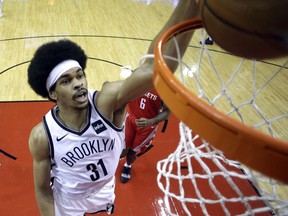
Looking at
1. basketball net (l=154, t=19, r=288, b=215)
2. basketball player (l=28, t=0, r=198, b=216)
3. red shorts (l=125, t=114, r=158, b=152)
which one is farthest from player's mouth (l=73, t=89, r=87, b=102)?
red shorts (l=125, t=114, r=158, b=152)

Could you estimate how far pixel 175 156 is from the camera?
138 cm

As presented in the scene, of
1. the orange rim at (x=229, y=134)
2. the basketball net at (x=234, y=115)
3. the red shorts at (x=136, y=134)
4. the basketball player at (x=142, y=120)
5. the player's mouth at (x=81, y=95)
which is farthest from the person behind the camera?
the red shorts at (x=136, y=134)

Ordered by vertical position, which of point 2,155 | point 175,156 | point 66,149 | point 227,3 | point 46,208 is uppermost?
point 227,3

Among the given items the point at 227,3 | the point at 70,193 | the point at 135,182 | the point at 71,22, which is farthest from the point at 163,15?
the point at 227,3

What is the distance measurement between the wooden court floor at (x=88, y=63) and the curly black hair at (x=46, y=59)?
1.04 metres

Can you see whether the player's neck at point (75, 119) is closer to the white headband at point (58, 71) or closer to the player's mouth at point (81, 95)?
the player's mouth at point (81, 95)

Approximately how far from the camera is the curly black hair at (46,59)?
1.73 metres

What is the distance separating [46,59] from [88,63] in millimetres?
3210

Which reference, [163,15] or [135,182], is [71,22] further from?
[135,182]

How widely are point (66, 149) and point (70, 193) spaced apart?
13.8 inches

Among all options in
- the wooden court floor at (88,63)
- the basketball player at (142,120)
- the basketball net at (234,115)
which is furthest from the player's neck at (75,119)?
the wooden court floor at (88,63)

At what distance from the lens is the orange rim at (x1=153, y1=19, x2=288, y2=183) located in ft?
2.14

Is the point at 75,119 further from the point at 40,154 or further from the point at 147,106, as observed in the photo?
the point at 147,106

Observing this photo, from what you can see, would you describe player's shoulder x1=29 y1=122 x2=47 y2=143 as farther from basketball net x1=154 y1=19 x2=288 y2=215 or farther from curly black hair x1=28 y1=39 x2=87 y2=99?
basketball net x1=154 y1=19 x2=288 y2=215
